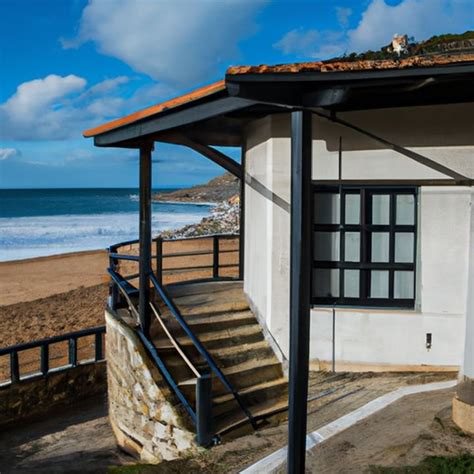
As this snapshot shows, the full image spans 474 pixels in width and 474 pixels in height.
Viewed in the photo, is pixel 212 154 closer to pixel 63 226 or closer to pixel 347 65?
pixel 347 65

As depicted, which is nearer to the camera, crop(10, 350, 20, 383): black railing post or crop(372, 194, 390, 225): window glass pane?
crop(372, 194, 390, 225): window glass pane

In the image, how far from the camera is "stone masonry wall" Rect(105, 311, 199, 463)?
631 cm

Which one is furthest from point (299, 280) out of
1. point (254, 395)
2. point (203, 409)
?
point (254, 395)

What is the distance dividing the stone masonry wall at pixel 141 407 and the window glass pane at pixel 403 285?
3093mm

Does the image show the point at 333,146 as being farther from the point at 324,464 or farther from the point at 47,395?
the point at 47,395

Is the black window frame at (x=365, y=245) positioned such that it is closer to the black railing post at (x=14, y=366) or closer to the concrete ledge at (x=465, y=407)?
the concrete ledge at (x=465, y=407)

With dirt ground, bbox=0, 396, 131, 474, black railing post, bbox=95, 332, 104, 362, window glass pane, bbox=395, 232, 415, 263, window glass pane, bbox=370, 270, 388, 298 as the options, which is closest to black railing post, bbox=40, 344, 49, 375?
dirt ground, bbox=0, 396, 131, 474

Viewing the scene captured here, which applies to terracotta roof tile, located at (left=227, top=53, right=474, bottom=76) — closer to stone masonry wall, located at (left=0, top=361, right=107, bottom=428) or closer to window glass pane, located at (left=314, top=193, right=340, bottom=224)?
window glass pane, located at (left=314, top=193, right=340, bottom=224)

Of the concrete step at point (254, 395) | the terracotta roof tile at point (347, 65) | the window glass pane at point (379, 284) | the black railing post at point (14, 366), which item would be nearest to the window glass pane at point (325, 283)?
the window glass pane at point (379, 284)

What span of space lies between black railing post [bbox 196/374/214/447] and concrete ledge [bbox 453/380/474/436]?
248cm

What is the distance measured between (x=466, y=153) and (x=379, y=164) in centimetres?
100

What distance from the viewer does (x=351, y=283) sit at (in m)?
7.33

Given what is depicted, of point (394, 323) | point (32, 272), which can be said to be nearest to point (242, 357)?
point (394, 323)

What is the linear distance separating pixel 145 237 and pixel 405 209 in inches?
134
